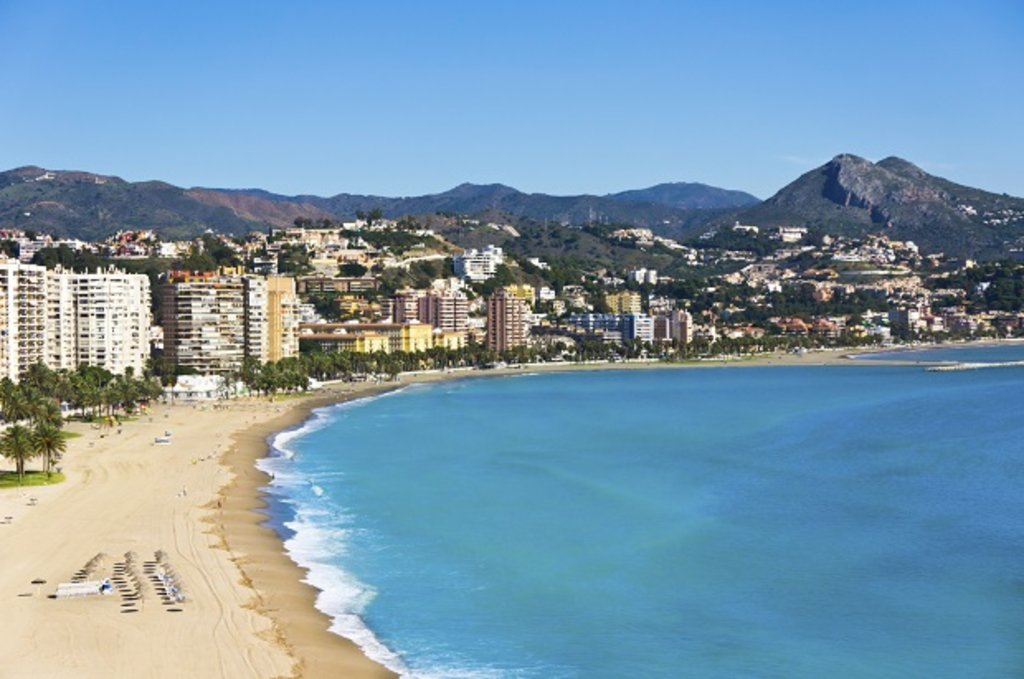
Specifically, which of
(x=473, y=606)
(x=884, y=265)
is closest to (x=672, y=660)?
(x=473, y=606)

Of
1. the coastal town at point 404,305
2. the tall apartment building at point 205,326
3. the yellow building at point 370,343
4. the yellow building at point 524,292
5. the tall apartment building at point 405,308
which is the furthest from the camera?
the yellow building at point 524,292

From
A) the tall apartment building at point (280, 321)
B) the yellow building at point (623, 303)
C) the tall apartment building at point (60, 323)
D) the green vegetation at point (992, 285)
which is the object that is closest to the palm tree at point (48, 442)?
the tall apartment building at point (60, 323)

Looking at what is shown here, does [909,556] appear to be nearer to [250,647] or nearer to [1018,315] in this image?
[250,647]

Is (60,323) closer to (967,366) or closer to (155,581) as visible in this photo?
(155,581)

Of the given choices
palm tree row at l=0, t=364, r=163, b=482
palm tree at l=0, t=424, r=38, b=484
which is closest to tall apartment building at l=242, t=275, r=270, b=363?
palm tree row at l=0, t=364, r=163, b=482

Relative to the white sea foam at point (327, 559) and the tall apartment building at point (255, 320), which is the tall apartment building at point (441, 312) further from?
the white sea foam at point (327, 559)

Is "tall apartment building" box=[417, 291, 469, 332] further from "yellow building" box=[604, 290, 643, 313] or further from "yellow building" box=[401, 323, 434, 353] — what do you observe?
"yellow building" box=[604, 290, 643, 313]

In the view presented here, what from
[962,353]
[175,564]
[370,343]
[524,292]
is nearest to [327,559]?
[175,564]
